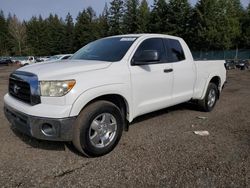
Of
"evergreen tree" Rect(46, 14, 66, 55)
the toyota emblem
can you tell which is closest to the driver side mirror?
the toyota emblem

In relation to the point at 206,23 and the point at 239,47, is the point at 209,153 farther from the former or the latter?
the point at 239,47

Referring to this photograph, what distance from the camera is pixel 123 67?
4562 millimetres

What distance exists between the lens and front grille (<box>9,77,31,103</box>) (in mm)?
4004

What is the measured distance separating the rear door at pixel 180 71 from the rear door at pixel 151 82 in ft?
0.57

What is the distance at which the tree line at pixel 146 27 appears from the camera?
47000mm

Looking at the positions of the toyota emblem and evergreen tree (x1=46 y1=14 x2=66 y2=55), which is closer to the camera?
the toyota emblem

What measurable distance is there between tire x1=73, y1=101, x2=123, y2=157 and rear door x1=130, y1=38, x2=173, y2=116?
0.58 metres

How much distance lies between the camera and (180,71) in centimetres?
579

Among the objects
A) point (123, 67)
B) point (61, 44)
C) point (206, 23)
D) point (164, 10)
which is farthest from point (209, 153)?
point (61, 44)

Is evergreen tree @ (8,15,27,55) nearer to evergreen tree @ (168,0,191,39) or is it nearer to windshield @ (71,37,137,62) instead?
evergreen tree @ (168,0,191,39)

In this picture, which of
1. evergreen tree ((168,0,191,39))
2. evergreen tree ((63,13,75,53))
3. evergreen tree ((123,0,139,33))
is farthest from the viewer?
evergreen tree ((63,13,75,53))

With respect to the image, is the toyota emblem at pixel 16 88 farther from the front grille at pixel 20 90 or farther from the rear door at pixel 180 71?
the rear door at pixel 180 71

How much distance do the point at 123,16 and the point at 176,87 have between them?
57.7m

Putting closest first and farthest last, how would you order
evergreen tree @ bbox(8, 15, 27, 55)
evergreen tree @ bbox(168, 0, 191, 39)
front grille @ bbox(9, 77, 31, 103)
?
1. front grille @ bbox(9, 77, 31, 103)
2. evergreen tree @ bbox(168, 0, 191, 39)
3. evergreen tree @ bbox(8, 15, 27, 55)
